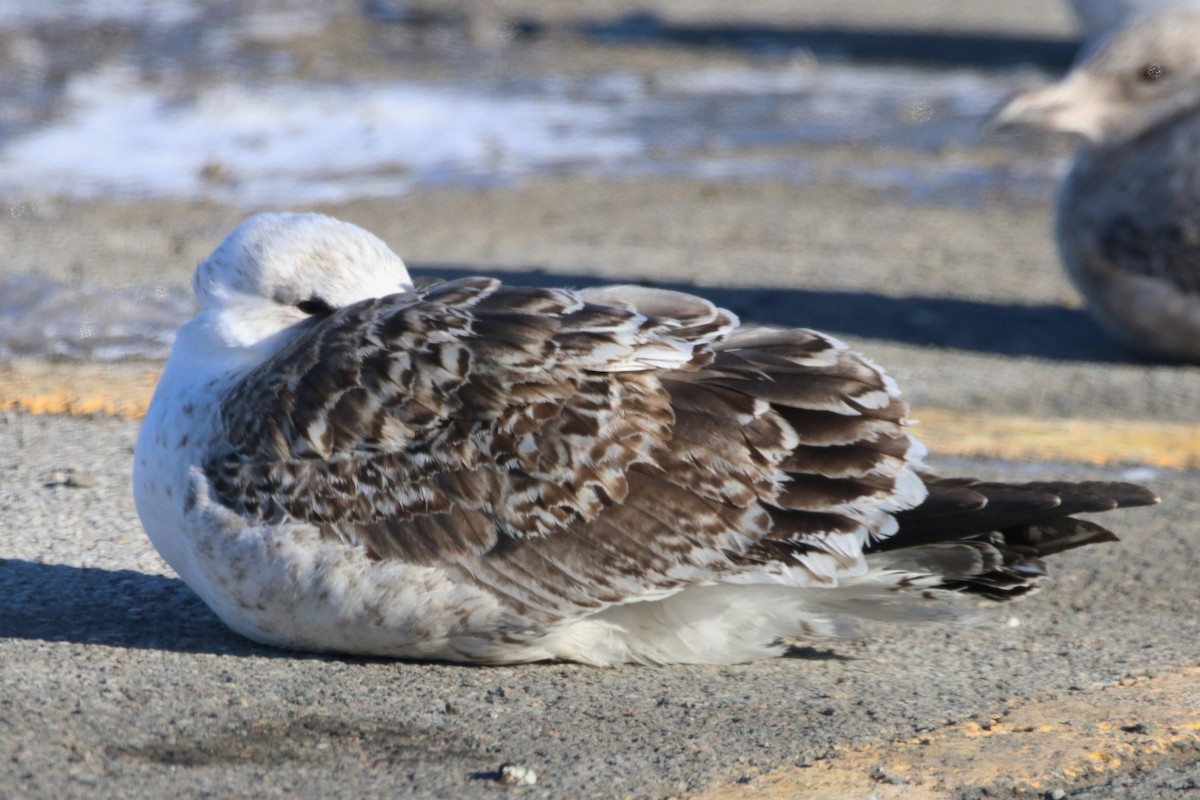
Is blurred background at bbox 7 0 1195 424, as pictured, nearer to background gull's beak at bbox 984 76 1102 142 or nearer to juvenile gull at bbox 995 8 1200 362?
juvenile gull at bbox 995 8 1200 362

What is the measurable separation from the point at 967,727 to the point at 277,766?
62.9 inches

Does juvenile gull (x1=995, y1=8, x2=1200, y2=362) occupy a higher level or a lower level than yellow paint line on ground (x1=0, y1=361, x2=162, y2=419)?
higher

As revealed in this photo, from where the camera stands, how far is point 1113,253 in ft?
27.5

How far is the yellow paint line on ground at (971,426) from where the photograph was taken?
264 inches

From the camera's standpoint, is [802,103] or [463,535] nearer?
[463,535]

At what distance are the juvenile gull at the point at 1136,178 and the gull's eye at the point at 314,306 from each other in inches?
186

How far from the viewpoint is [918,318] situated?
9.00 metres

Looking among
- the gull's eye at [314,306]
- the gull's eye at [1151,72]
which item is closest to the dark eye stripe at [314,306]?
the gull's eye at [314,306]

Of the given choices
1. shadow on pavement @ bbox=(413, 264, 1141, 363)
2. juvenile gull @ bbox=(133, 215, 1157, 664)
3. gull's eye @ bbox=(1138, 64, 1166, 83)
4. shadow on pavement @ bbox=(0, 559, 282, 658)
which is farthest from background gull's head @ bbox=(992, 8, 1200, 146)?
shadow on pavement @ bbox=(0, 559, 282, 658)

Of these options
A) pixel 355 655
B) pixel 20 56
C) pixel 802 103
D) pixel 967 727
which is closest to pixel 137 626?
pixel 355 655

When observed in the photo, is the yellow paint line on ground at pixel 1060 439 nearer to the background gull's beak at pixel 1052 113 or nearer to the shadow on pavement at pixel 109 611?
the background gull's beak at pixel 1052 113

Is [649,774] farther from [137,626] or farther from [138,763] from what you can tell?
[137,626]

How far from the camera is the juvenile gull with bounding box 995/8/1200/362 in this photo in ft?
27.1

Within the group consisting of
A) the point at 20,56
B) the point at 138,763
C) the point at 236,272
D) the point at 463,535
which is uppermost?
the point at 236,272
